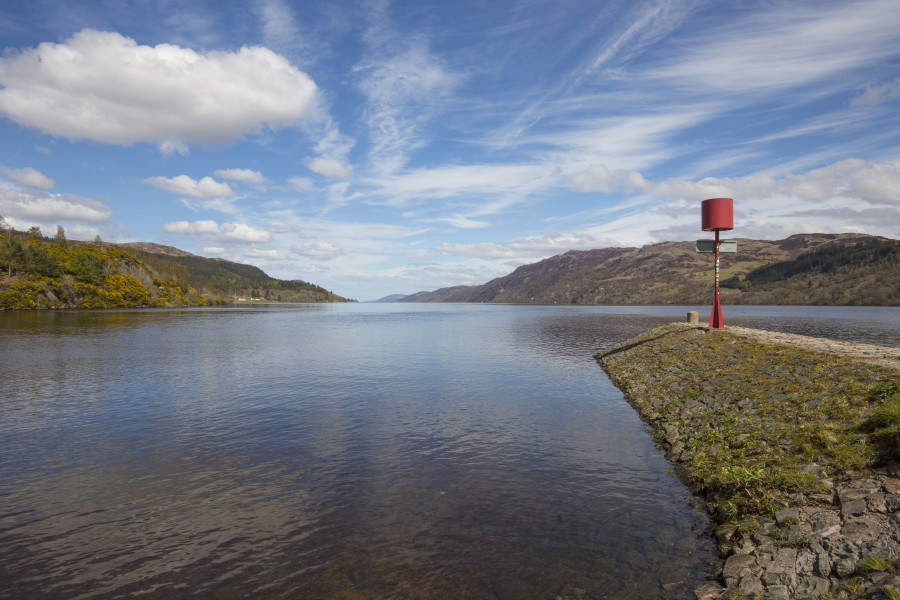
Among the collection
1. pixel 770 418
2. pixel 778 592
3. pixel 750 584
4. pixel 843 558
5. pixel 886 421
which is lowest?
pixel 750 584

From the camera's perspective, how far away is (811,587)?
27.5ft

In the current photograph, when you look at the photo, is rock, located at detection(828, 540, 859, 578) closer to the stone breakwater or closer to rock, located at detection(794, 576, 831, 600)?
the stone breakwater

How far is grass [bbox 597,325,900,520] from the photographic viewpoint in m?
12.2

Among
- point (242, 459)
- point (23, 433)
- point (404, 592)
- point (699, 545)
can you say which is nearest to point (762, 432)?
point (699, 545)

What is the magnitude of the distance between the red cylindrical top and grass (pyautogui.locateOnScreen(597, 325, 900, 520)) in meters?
12.0

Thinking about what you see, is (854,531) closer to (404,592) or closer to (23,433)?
(404,592)

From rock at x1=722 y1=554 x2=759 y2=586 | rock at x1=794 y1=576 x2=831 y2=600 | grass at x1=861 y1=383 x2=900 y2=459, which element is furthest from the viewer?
grass at x1=861 y1=383 x2=900 y2=459

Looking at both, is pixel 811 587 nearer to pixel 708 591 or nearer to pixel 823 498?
pixel 708 591

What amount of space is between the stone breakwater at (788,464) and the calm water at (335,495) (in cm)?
116

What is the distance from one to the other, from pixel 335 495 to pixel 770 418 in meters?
17.3

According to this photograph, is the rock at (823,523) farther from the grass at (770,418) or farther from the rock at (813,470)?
the rock at (813,470)

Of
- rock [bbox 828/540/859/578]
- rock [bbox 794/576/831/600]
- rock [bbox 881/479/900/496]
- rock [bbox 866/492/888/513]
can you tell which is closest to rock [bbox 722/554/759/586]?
rock [bbox 794/576/831/600]

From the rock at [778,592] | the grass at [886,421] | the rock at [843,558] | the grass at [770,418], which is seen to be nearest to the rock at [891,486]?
the grass at [770,418]

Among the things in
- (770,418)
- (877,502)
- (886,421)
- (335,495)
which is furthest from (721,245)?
(335,495)
